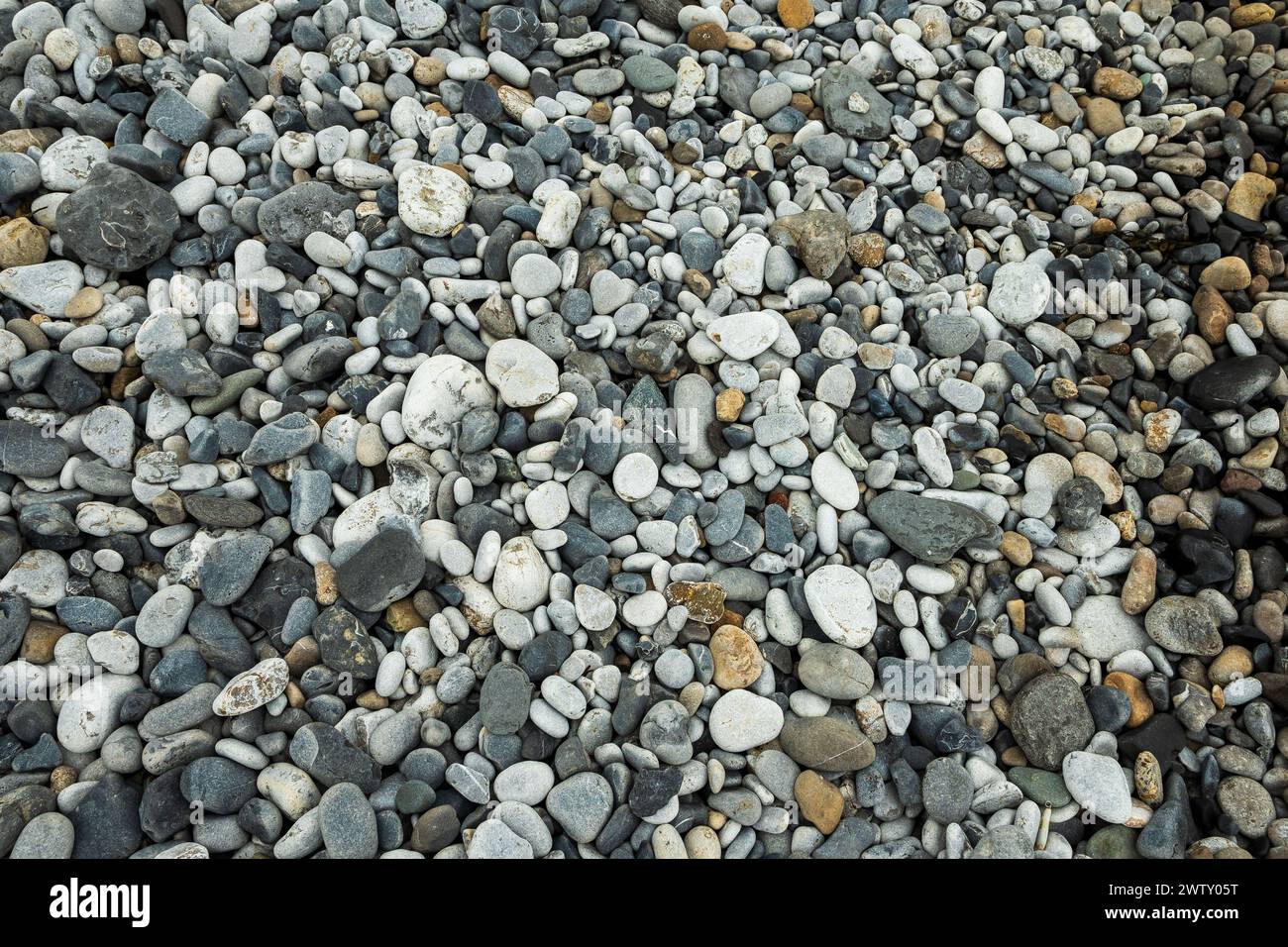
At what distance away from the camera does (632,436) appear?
8.91ft

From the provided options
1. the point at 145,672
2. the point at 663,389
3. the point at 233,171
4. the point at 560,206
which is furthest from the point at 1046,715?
the point at 233,171

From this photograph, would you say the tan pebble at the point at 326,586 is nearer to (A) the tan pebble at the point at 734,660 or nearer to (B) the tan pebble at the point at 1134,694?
(A) the tan pebble at the point at 734,660

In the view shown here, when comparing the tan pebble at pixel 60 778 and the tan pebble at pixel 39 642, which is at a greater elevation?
the tan pebble at pixel 39 642

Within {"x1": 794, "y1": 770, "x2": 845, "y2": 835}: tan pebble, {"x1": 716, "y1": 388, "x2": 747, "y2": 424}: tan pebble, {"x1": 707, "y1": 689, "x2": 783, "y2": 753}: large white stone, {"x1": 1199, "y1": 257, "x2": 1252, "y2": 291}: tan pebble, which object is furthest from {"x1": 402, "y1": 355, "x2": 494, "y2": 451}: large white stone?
{"x1": 1199, "y1": 257, "x2": 1252, "y2": 291}: tan pebble

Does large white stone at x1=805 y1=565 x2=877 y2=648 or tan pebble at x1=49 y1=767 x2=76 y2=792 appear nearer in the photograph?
tan pebble at x1=49 y1=767 x2=76 y2=792

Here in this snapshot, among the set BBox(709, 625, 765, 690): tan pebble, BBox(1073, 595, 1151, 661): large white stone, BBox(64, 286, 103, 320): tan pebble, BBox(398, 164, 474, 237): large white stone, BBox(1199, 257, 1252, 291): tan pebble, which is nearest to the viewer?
BBox(709, 625, 765, 690): tan pebble

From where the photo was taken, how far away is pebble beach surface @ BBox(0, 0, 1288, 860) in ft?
7.53

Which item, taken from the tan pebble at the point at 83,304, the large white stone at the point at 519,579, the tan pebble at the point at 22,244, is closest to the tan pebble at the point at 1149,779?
the large white stone at the point at 519,579

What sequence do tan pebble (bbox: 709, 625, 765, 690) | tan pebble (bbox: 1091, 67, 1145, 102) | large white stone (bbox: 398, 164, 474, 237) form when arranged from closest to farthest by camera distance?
tan pebble (bbox: 709, 625, 765, 690) < large white stone (bbox: 398, 164, 474, 237) < tan pebble (bbox: 1091, 67, 1145, 102)

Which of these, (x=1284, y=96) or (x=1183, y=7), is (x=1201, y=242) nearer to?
(x=1284, y=96)

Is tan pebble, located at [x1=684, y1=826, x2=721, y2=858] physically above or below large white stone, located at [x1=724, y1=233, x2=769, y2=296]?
below

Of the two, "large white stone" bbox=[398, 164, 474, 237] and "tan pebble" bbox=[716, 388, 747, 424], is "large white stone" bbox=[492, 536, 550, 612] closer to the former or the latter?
"tan pebble" bbox=[716, 388, 747, 424]

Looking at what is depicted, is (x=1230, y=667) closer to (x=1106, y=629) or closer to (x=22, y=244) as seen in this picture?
(x=1106, y=629)

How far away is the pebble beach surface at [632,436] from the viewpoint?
2.29 meters
